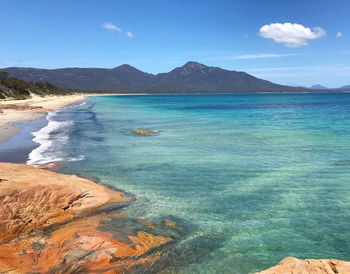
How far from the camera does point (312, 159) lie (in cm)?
1662

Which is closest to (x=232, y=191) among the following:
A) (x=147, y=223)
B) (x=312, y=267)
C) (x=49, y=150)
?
(x=147, y=223)

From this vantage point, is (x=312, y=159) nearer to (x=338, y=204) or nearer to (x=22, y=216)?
(x=338, y=204)

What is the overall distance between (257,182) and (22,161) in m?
12.4

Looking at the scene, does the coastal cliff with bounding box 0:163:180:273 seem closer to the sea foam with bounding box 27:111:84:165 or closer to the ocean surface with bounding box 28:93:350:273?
the ocean surface with bounding box 28:93:350:273

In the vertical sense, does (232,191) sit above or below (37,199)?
below

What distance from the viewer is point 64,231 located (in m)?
7.84

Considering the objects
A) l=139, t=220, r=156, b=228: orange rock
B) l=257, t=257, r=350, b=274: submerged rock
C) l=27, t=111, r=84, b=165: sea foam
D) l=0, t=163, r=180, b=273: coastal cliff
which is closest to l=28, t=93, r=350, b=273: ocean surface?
l=27, t=111, r=84, b=165: sea foam

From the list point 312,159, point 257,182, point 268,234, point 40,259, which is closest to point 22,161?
point 40,259

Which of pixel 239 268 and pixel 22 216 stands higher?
pixel 22 216

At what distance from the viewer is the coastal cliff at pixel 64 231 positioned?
6.49 meters

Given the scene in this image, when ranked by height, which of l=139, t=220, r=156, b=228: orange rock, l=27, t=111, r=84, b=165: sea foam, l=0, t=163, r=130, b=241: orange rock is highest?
l=0, t=163, r=130, b=241: orange rock

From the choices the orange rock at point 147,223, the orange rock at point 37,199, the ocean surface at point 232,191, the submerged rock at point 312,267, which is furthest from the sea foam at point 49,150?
the submerged rock at point 312,267

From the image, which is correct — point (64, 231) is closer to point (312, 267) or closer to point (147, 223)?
point (147, 223)

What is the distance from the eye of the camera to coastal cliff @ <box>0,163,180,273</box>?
256 inches
